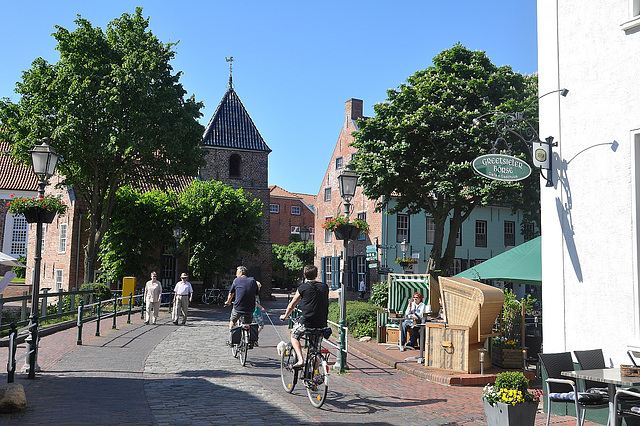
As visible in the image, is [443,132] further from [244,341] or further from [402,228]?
[402,228]

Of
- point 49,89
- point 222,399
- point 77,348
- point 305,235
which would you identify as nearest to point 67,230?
point 49,89

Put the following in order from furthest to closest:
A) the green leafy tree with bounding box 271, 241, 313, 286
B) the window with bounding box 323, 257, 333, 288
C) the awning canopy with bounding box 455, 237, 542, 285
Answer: the green leafy tree with bounding box 271, 241, 313, 286
the window with bounding box 323, 257, 333, 288
the awning canopy with bounding box 455, 237, 542, 285

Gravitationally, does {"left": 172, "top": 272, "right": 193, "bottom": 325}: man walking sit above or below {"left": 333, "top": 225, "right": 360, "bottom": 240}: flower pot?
below

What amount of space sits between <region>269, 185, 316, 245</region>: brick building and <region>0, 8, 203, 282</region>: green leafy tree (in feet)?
149

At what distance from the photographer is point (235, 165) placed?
40.8 metres

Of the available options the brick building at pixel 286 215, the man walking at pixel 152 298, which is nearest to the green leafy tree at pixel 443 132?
the man walking at pixel 152 298

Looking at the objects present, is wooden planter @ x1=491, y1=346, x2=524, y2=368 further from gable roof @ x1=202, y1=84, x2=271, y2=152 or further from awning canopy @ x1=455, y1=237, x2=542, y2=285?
gable roof @ x1=202, y1=84, x2=271, y2=152

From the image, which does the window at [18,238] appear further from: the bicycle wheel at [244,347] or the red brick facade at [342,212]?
the bicycle wheel at [244,347]

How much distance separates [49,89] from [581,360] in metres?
22.7

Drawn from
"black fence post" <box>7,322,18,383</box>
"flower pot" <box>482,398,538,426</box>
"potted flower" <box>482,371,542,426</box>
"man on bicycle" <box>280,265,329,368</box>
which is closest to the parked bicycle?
"black fence post" <box>7,322,18,383</box>

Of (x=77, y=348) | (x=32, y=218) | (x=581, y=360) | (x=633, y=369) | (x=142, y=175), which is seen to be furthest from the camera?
(x=142, y=175)

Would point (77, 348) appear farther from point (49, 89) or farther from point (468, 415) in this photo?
point (49, 89)

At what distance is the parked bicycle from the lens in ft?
107

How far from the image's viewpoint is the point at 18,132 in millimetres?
23234
